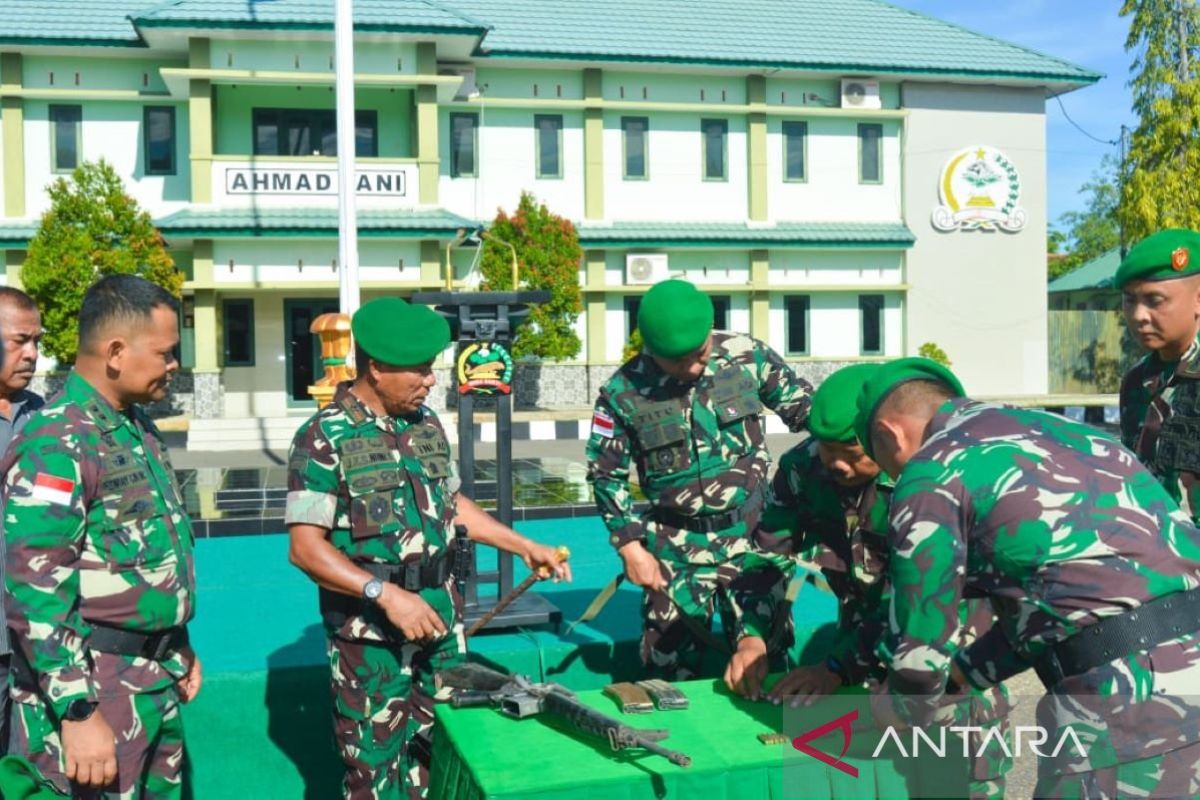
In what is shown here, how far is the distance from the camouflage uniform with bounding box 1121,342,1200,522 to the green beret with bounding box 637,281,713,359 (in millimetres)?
1593

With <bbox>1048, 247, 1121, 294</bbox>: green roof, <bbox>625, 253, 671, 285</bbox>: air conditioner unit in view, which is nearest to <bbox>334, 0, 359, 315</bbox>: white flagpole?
<bbox>625, 253, 671, 285</bbox>: air conditioner unit

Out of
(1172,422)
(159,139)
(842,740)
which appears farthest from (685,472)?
(159,139)

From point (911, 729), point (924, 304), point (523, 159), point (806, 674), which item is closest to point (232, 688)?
point (806, 674)

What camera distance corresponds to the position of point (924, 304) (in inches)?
966

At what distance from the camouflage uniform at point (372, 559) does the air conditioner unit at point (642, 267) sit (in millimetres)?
19227

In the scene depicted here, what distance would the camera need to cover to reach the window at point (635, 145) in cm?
2259

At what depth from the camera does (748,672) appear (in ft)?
9.48

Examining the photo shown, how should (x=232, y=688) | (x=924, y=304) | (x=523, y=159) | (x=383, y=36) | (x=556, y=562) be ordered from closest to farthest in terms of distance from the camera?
1. (x=556, y=562)
2. (x=232, y=688)
3. (x=383, y=36)
4. (x=523, y=159)
5. (x=924, y=304)

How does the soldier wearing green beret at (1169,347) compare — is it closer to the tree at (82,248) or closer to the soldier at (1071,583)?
the soldier at (1071,583)

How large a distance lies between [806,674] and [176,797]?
1.70m

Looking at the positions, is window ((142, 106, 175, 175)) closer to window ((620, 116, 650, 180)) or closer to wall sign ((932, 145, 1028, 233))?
window ((620, 116, 650, 180))

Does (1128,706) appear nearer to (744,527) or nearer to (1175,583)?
(1175,583)

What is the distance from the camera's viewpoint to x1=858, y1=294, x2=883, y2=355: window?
2419 centimetres

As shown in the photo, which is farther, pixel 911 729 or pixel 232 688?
pixel 232 688
